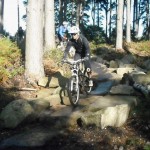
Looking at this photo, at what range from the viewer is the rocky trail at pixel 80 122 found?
332 inches

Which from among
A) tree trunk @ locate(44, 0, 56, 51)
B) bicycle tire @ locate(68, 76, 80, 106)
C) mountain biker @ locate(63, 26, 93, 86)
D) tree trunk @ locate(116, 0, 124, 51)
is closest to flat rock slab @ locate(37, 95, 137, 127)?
bicycle tire @ locate(68, 76, 80, 106)

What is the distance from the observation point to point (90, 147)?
8.19m

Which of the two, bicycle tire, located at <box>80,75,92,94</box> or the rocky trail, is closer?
the rocky trail

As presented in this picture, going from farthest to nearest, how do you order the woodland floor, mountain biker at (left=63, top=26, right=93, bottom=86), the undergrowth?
the undergrowth
mountain biker at (left=63, top=26, right=93, bottom=86)
the woodland floor

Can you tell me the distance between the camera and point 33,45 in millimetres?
14031

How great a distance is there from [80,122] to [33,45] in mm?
5453

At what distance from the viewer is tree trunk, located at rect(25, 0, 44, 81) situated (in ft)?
46.0

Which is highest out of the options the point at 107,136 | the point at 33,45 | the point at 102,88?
the point at 33,45

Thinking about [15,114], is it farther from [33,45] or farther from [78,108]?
[33,45]

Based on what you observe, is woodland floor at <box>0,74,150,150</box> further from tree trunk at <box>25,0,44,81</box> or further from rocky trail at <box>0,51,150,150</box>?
tree trunk at <box>25,0,44,81</box>

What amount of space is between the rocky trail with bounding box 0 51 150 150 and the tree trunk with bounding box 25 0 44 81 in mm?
1716

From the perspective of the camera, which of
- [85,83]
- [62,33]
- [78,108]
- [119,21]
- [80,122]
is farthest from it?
[119,21]

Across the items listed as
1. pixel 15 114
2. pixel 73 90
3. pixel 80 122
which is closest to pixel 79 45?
pixel 73 90

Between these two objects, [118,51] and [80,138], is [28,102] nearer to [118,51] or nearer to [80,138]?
[80,138]
